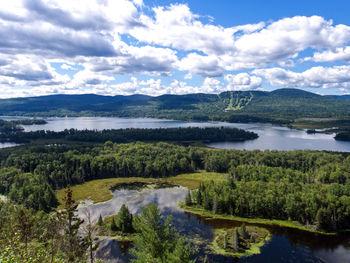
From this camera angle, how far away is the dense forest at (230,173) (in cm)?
6794

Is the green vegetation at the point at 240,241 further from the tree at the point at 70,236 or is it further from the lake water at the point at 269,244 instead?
the tree at the point at 70,236

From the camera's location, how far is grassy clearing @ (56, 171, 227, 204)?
88875 mm

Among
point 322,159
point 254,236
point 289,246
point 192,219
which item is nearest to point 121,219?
point 192,219

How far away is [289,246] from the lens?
55.9 metres

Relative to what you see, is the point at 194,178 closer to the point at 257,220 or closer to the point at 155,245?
the point at 257,220

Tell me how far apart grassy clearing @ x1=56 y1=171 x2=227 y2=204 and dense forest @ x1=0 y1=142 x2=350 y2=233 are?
5.45m

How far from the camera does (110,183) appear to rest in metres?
106

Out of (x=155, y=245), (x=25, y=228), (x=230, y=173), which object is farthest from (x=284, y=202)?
(x=25, y=228)

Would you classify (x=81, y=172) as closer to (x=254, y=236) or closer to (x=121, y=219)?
(x=121, y=219)

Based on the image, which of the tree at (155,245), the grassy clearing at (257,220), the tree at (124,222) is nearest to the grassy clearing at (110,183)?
the grassy clearing at (257,220)

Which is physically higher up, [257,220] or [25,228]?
[25,228]

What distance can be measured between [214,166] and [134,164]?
40.6 m

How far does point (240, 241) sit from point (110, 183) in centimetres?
6521

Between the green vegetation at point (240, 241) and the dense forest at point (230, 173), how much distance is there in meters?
10.7
